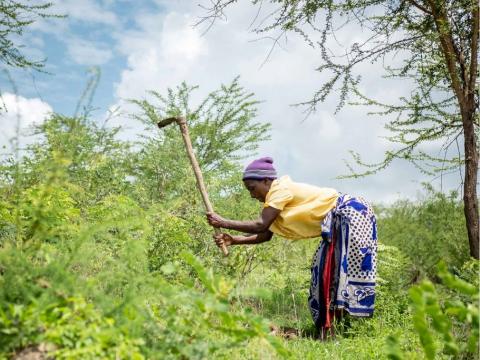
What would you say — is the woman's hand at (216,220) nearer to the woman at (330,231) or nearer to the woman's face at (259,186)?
the woman at (330,231)

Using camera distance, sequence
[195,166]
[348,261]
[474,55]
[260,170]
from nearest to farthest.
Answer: [195,166]
[260,170]
[348,261]
[474,55]

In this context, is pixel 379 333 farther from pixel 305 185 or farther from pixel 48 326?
pixel 48 326

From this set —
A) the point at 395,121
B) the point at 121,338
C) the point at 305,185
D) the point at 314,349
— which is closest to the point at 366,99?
the point at 395,121

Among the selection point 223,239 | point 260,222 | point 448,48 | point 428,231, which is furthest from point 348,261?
point 428,231

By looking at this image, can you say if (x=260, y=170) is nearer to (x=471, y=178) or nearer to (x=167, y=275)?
(x=167, y=275)

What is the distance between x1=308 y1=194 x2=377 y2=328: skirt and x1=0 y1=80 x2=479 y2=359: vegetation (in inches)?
8.9

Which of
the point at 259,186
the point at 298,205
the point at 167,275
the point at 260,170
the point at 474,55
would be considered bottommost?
the point at 167,275

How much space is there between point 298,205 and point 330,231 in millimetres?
406

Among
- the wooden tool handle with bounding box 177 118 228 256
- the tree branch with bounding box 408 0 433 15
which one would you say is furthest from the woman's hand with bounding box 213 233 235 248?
the tree branch with bounding box 408 0 433 15

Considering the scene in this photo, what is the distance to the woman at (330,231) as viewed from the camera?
5660mm

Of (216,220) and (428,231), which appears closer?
(216,220)

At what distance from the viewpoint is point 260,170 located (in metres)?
5.61

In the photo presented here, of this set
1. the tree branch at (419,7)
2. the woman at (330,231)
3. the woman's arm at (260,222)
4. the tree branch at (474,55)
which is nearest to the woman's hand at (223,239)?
the woman at (330,231)

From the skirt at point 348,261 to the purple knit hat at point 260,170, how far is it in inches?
28.6
